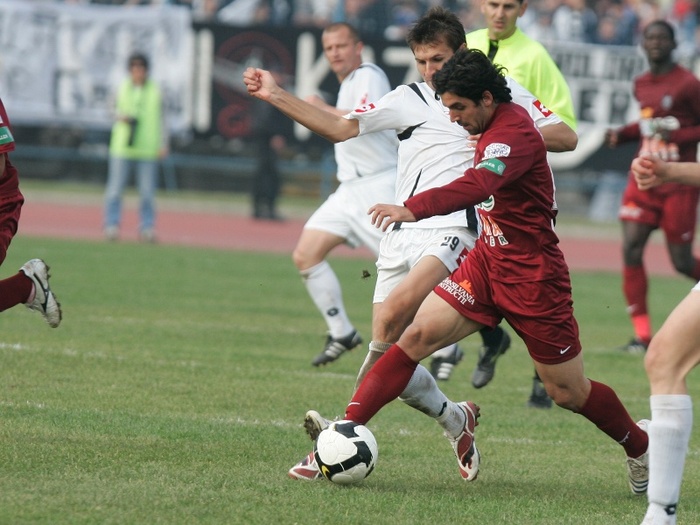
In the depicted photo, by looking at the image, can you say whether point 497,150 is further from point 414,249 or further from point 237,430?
point 237,430

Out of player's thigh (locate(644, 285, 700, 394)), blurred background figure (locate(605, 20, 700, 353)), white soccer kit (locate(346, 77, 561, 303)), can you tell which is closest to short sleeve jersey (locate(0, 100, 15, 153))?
white soccer kit (locate(346, 77, 561, 303))

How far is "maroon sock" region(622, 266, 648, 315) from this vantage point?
36.6 ft

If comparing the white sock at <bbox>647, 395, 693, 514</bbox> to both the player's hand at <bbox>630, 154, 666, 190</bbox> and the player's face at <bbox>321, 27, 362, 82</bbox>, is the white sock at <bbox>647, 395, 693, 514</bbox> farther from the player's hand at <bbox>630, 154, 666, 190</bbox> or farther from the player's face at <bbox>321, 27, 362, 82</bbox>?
the player's face at <bbox>321, 27, 362, 82</bbox>

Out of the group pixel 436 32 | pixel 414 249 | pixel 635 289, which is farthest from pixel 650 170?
pixel 635 289

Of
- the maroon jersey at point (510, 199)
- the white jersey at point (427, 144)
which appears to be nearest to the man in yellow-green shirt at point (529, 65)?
the white jersey at point (427, 144)

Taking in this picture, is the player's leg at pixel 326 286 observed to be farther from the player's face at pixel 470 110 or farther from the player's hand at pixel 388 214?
the player's hand at pixel 388 214

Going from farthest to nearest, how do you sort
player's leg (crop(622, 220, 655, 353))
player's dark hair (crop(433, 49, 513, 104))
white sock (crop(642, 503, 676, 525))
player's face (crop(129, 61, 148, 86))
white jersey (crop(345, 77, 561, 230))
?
player's face (crop(129, 61, 148, 86)), player's leg (crop(622, 220, 655, 353)), white jersey (crop(345, 77, 561, 230)), player's dark hair (crop(433, 49, 513, 104)), white sock (crop(642, 503, 676, 525))

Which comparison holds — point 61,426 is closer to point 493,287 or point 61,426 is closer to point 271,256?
point 493,287

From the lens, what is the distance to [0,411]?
6871mm

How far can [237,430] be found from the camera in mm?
6844

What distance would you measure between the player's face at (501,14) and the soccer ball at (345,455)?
315 centimetres

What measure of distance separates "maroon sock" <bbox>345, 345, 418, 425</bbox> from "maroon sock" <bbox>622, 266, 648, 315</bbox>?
5638 mm

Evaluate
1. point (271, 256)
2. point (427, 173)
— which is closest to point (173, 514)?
point (427, 173)

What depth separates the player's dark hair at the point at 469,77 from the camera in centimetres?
554
